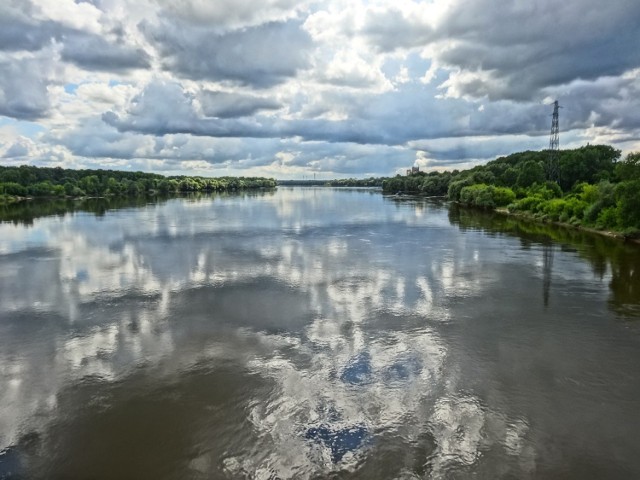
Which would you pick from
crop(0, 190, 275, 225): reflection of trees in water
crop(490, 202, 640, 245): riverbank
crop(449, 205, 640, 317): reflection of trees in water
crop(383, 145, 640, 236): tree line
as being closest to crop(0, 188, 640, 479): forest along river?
crop(449, 205, 640, 317): reflection of trees in water


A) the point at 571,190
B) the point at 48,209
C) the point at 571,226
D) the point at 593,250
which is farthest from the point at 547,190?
the point at 48,209

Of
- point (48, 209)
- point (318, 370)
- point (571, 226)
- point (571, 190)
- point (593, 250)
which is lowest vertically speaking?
point (318, 370)

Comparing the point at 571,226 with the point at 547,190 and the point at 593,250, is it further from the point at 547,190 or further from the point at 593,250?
the point at 547,190

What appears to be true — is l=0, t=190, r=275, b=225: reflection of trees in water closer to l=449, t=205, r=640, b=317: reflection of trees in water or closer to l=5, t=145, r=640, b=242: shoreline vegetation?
l=5, t=145, r=640, b=242: shoreline vegetation

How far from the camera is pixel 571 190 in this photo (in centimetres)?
10825

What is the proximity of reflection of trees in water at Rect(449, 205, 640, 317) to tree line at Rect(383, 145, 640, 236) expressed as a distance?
8.62 feet

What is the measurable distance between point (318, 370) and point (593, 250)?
37.3 meters

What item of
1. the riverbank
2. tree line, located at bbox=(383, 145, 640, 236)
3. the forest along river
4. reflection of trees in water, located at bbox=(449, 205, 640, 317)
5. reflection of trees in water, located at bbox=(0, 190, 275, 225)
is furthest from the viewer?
reflection of trees in water, located at bbox=(0, 190, 275, 225)

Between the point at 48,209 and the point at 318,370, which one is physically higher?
the point at 48,209

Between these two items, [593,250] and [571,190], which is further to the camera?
[571,190]

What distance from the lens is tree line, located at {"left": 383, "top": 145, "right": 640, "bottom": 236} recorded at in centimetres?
4856

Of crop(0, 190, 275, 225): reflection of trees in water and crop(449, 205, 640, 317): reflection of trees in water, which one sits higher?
crop(0, 190, 275, 225): reflection of trees in water

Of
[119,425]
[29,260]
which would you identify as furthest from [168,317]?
[29,260]

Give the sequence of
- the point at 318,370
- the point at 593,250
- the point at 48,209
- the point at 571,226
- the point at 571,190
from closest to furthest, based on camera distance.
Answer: the point at 318,370, the point at 593,250, the point at 571,226, the point at 48,209, the point at 571,190
